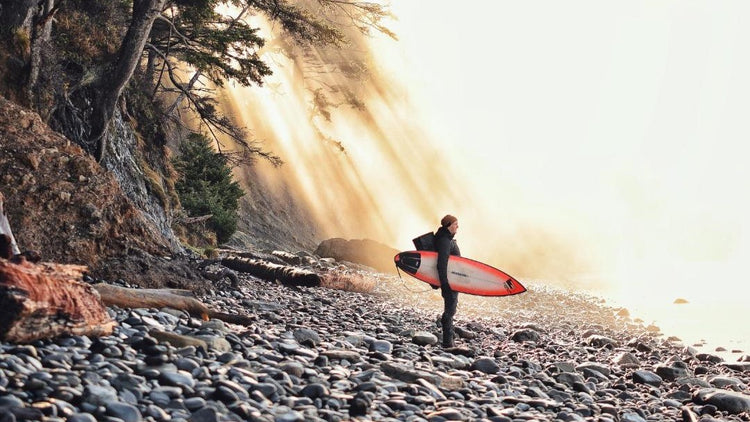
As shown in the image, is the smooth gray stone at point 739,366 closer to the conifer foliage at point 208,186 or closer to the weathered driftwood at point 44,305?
the weathered driftwood at point 44,305

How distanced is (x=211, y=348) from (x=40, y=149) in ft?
15.8

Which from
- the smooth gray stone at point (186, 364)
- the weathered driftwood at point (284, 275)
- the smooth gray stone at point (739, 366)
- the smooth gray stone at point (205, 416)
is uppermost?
the smooth gray stone at point (739, 366)

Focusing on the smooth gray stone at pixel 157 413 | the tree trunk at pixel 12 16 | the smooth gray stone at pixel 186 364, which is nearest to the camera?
the smooth gray stone at pixel 157 413

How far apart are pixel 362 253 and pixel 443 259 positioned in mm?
18341

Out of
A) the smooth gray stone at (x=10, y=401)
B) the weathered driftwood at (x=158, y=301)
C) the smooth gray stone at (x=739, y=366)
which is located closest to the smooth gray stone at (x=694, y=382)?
the smooth gray stone at (x=739, y=366)

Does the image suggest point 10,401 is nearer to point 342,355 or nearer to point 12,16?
point 342,355

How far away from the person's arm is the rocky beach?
2.84 feet

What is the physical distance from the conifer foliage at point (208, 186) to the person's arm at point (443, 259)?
14456 millimetres

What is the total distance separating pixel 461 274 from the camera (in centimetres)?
1102

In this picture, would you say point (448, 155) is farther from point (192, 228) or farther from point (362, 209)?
point (192, 228)

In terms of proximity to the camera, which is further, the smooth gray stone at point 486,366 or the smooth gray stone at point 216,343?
the smooth gray stone at point 486,366

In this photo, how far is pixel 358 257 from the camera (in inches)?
1067

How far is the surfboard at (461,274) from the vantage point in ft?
33.0

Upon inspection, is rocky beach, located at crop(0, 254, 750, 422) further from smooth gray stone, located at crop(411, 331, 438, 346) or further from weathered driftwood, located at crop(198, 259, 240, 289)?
weathered driftwood, located at crop(198, 259, 240, 289)
